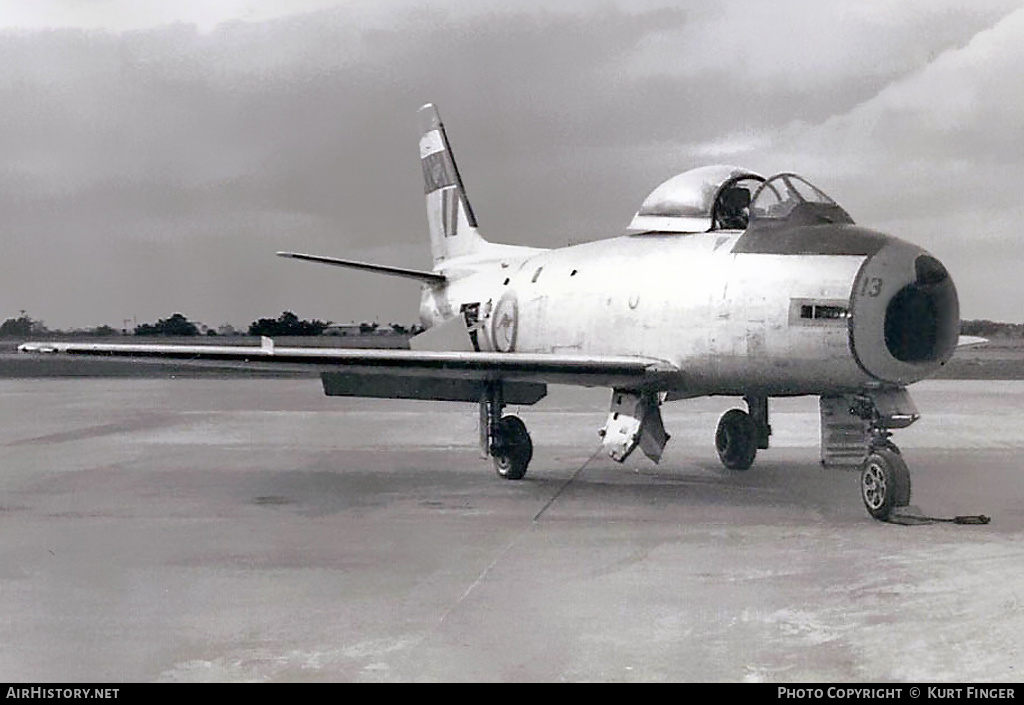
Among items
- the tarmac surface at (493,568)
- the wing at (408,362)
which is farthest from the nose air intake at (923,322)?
the wing at (408,362)

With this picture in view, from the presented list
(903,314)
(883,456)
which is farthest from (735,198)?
(883,456)

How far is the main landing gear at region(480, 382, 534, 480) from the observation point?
12789 mm

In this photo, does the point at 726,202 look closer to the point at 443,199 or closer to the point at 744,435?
the point at 744,435

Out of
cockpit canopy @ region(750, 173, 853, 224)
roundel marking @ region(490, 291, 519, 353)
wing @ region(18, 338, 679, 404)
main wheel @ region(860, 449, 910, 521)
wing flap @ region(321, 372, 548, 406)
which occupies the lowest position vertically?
main wheel @ region(860, 449, 910, 521)

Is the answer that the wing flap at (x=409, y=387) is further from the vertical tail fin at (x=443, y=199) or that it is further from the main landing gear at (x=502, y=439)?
the vertical tail fin at (x=443, y=199)

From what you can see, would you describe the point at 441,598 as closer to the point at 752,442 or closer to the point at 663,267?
the point at 663,267

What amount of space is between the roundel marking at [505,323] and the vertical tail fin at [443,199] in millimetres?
3398

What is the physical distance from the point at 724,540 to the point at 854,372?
1940 millimetres

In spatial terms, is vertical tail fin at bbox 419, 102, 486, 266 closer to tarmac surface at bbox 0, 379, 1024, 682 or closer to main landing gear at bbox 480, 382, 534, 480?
tarmac surface at bbox 0, 379, 1024, 682

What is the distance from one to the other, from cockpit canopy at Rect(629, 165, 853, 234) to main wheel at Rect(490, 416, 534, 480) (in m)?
2.46

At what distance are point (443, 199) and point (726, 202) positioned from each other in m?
7.36

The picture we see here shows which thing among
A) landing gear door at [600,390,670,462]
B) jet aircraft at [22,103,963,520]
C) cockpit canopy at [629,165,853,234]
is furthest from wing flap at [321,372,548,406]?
cockpit canopy at [629,165,853,234]

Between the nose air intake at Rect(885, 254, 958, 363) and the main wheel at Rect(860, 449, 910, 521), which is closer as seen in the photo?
the main wheel at Rect(860, 449, 910, 521)

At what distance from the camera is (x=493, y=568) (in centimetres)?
790
